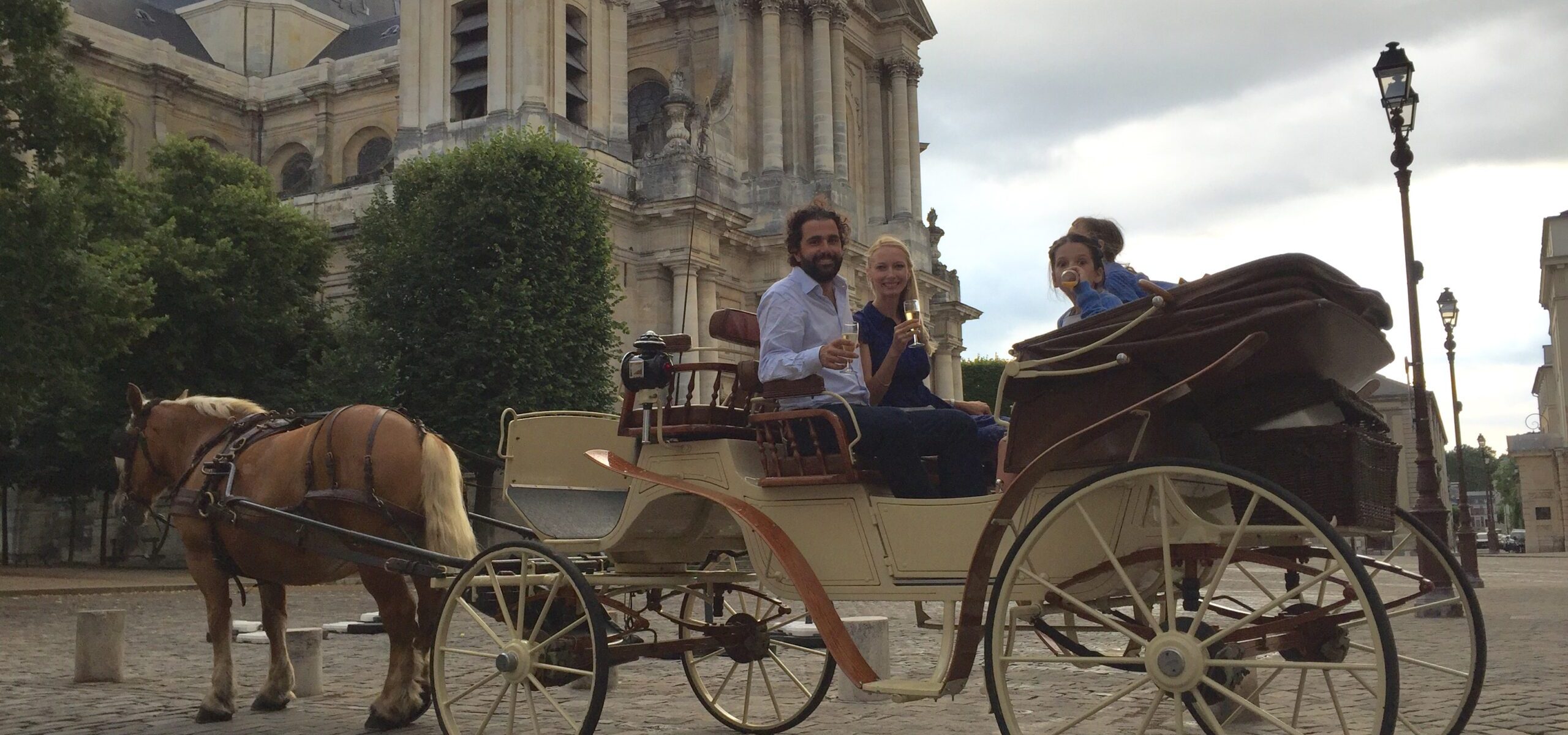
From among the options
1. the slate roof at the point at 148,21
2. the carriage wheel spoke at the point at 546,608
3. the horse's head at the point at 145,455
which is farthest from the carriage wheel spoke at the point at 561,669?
the slate roof at the point at 148,21

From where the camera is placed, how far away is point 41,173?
19125mm

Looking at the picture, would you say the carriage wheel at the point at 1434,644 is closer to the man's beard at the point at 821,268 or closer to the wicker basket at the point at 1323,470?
the wicker basket at the point at 1323,470

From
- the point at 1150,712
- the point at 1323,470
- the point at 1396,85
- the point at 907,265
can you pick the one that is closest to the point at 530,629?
the point at 907,265

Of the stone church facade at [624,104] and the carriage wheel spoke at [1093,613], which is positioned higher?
the stone church facade at [624,104]

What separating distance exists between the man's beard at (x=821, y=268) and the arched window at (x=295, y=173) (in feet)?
148

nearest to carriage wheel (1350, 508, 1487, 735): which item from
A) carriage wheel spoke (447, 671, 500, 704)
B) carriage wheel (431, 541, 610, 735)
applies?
carriage wheel (431, 541, 610, 735)

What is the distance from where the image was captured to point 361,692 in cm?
839

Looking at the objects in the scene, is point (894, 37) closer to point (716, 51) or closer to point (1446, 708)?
point (716, 51)

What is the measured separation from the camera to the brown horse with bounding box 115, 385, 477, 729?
22.5ft

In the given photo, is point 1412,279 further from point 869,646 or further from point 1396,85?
point 869,646

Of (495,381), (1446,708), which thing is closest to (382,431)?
(1446,708)

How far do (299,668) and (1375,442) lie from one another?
6.23 meters

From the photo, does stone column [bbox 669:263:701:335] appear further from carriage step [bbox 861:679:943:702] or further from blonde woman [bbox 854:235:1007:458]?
carriage step [bbox 861:679:943:702]

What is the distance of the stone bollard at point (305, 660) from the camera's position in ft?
26.6
